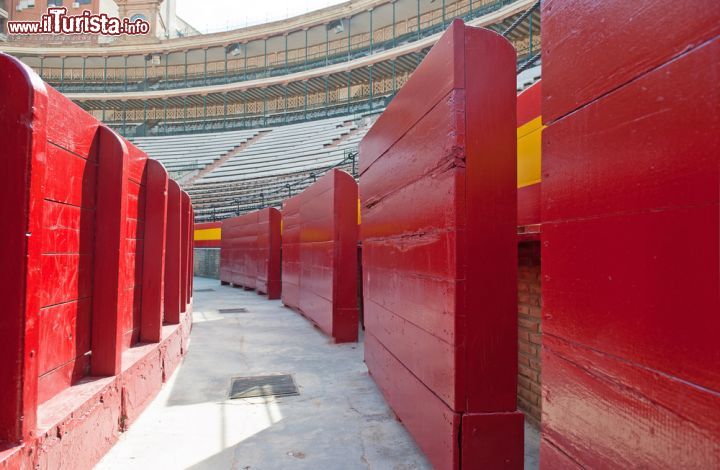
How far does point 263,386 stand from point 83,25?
44.6 m

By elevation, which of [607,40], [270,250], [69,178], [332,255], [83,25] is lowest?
[332,255]

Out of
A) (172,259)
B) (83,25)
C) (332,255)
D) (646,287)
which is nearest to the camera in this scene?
(646,287)

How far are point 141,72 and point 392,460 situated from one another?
132ft

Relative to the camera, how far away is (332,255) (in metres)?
6.45

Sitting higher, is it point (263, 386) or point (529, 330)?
point (529, 330)

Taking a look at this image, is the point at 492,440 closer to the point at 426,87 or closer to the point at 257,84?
the point at 426,87

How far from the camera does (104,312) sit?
9.30 ft

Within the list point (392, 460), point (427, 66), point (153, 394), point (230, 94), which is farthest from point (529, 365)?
point (230, 94)

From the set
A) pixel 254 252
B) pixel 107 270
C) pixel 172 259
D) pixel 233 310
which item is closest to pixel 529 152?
pixel 107 270

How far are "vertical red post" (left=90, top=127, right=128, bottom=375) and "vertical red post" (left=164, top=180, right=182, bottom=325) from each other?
2292 millimetres

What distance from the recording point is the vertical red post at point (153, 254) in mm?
3924

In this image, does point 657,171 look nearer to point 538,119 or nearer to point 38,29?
point 538,119

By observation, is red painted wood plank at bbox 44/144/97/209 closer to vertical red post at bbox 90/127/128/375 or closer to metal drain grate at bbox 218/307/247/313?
vertical red post at bbox 90/127/128/375

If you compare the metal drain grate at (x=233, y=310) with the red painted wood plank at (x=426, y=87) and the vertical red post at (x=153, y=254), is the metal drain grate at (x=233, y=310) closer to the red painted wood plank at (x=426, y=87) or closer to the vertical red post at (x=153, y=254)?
the vertical red post at (x=153, y=254)
